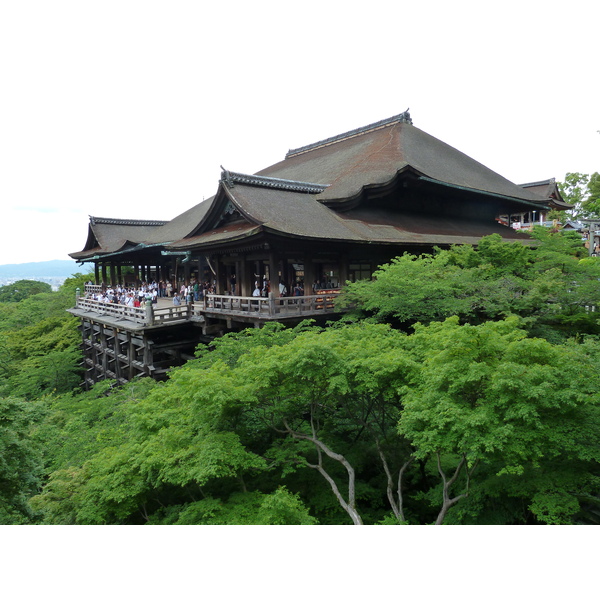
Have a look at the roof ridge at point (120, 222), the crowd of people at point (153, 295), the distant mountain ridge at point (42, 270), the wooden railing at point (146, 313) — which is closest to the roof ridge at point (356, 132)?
the roof ridge at point (120, 222)

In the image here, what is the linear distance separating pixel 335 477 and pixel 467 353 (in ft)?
11.1

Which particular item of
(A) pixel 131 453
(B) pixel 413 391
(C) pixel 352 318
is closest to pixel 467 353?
(B) pixel 413 391

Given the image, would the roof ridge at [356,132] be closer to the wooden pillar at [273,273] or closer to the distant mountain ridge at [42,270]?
the wooden pillar at [273,273]

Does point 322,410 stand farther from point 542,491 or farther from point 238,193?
point 238,193

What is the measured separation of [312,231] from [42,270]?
54.5 metres

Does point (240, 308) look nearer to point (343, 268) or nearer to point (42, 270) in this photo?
point (343, 268)

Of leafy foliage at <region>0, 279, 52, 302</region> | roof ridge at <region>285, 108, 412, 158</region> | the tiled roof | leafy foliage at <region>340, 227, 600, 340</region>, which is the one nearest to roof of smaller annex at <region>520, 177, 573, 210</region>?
the tiled roof

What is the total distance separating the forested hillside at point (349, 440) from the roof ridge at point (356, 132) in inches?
731

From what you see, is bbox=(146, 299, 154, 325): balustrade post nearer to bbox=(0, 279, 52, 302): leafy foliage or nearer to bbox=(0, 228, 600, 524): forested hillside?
bbox=(0, 228, 600, 524): forested hillside

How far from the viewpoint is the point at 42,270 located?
178 ft

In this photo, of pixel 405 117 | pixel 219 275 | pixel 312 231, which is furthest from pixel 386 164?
pixel 219 275

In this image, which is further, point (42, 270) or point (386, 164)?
point (42, 270)

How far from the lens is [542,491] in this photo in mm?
4727

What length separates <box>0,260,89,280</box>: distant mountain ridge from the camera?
3481 cm
